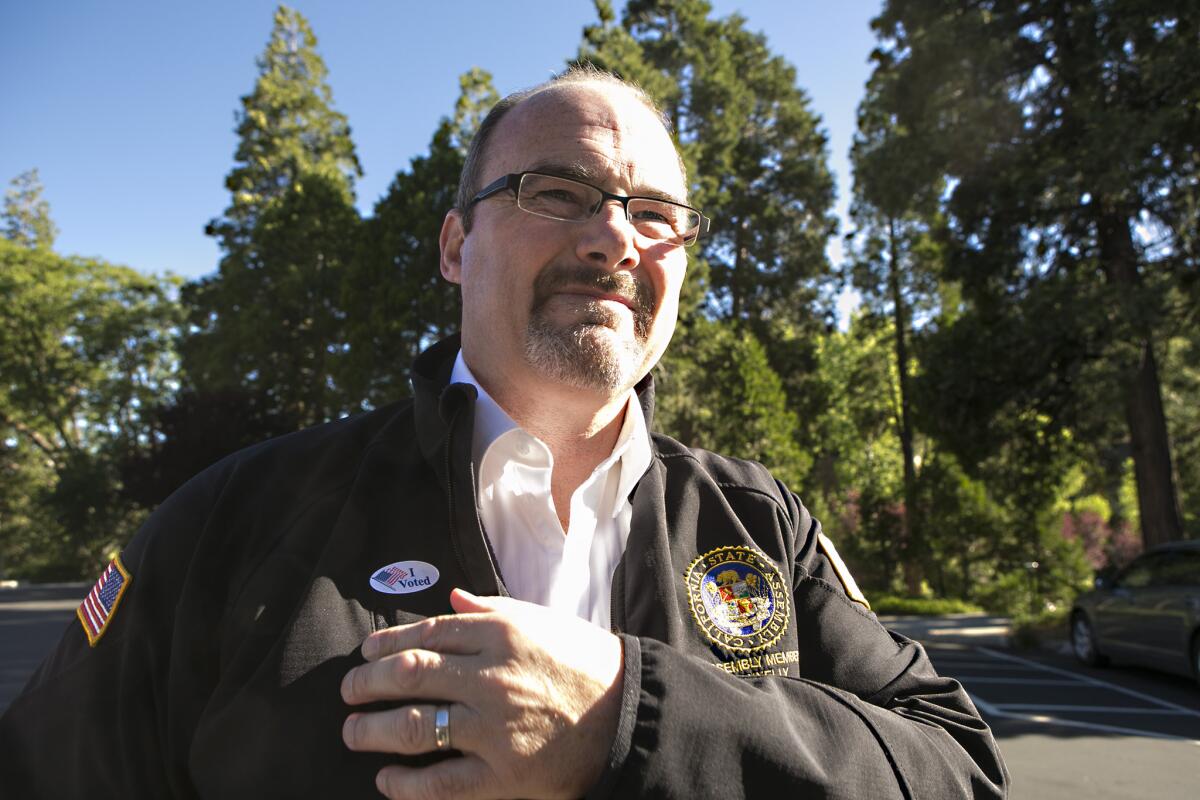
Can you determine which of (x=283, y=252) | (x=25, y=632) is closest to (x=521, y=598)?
(x=25, y=632)

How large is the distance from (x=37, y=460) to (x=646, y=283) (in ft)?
161

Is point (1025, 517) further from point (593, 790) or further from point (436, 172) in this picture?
point (593, 790)

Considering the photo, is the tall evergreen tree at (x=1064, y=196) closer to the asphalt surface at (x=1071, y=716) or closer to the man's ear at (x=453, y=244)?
the asphalt surface at (x=1071, y=716)

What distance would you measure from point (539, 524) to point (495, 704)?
599mm

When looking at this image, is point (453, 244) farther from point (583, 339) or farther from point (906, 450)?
point (906, 450)

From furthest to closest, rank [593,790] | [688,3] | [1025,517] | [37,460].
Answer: [37,460], [688,3], [1025,517], [593,790]

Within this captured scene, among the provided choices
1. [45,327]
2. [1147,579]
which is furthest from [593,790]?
[45,327]

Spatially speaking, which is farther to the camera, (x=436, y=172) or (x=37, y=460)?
(x=37, y=460)

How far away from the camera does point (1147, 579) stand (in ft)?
31.2

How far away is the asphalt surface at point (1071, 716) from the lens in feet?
18.0

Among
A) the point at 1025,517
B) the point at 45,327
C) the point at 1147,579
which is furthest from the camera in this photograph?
the point at 45,327

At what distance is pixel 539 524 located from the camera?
1560mm

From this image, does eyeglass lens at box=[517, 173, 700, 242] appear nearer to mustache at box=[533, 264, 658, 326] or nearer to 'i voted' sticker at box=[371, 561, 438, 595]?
mustache at box=[533, 264, 658, 326]

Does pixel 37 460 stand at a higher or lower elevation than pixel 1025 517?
higher
